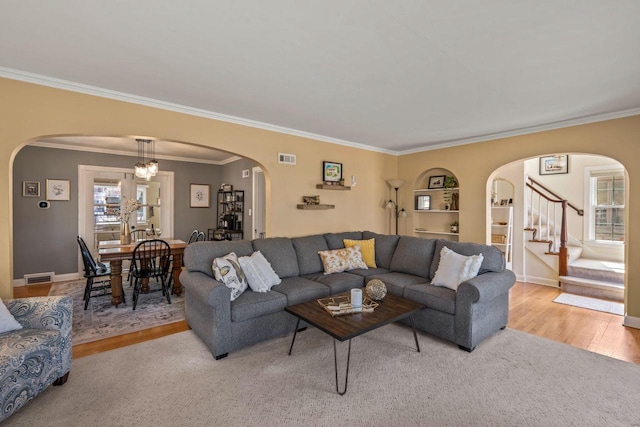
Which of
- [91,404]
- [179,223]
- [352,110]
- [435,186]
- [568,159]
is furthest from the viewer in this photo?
[179,223]

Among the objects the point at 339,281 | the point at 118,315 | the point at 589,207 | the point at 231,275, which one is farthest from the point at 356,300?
the point at 589,207

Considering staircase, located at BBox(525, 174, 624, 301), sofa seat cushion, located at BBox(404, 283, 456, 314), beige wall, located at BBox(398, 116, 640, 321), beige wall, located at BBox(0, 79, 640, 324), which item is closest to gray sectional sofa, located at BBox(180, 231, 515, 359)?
sofa seat cushion, located at BBox(404, 283, 456, 314)

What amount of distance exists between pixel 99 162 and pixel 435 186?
6.43 metres

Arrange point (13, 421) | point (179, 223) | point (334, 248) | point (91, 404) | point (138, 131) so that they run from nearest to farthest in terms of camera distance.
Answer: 1. point (13, 421)
2. point (91, 404)
3. point (138, 131)
4. point (334, 248)
5. point (179, 223)

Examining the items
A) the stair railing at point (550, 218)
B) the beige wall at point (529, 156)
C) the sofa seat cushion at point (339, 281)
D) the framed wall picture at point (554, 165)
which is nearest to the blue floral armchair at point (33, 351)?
the sofa seat cushion at point (339, 281)

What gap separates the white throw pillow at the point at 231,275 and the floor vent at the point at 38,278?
4.42 meters

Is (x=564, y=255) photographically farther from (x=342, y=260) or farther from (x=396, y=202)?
(x=342, y=260)

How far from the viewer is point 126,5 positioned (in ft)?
5.55

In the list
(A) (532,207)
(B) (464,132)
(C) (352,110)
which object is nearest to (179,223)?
(C) (352,110)

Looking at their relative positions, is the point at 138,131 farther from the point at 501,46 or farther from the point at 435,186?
the point at 435,186

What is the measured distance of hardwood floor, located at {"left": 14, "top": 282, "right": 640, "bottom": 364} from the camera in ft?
9.31

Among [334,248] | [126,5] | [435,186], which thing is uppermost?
[126,5]

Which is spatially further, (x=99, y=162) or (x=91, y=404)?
(x=99, y=162)

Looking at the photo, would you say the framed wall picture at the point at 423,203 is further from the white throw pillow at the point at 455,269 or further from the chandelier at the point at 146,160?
the chandelier at the point at 146,160
